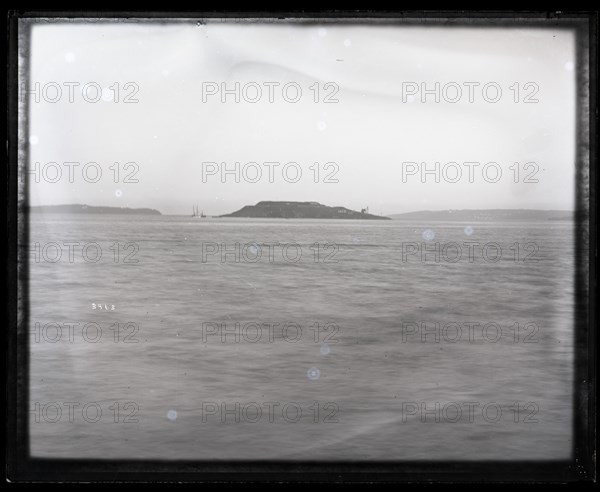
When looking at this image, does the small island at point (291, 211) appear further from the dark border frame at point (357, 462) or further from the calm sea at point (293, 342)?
the dark border frame at point (357, 462)

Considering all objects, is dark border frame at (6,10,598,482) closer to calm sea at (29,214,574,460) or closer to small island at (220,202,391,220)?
calm sea at (29,214,574,460)

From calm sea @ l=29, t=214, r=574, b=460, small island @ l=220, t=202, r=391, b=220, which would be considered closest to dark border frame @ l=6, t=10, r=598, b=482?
calm sea @ l=29, t=214, r=574, b=460

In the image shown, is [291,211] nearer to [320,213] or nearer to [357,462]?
[320,213]

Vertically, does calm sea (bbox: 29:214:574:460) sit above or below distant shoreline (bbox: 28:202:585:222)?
below

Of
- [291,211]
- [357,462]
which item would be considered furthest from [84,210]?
[357,462]

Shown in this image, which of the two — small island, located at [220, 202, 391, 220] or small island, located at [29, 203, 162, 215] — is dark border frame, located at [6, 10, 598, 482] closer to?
small island, located at [29, 203, 162, 215]

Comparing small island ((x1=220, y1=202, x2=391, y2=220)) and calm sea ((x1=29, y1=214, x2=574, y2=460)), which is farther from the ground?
small island ((x1=220, y1=202, x2=391, y2=220))
